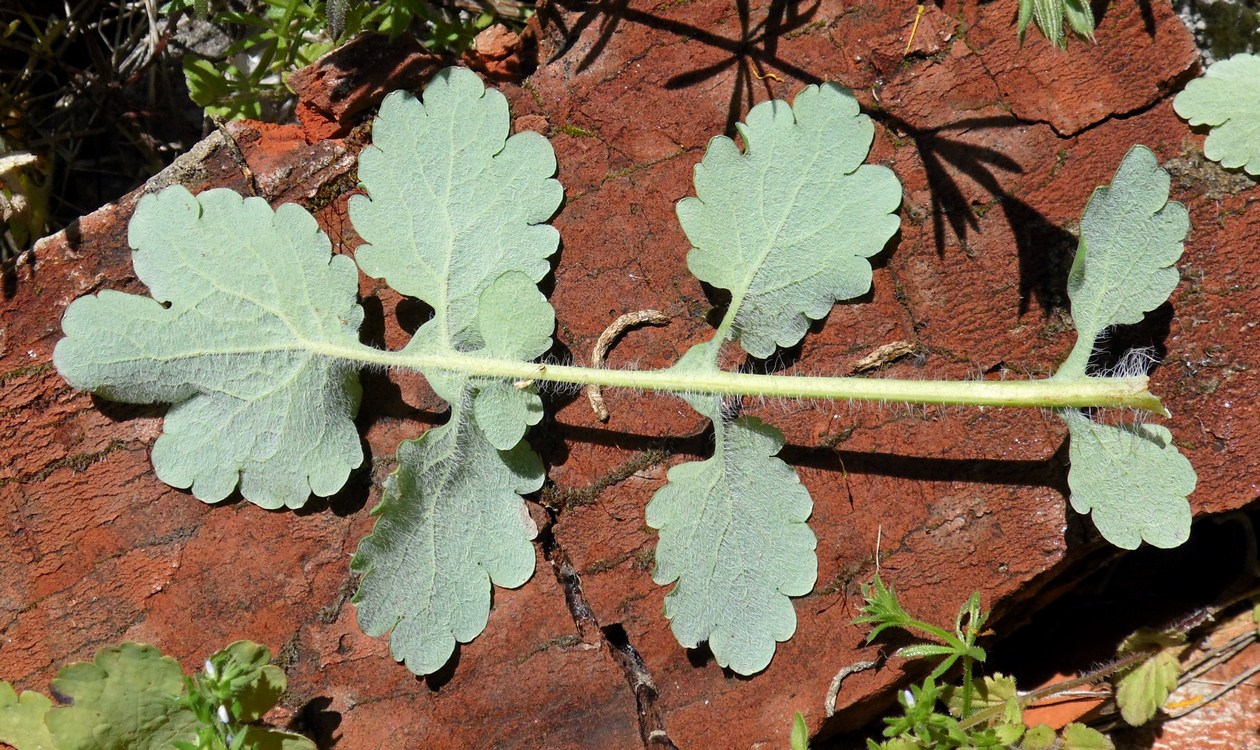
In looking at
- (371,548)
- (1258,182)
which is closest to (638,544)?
(371,548)

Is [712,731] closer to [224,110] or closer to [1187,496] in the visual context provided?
[1187,496]

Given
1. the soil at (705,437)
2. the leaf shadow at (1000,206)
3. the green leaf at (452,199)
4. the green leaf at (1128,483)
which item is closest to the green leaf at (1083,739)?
the soil at (705,437)

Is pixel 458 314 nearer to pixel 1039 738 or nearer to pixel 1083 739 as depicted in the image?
pixel 1039 738

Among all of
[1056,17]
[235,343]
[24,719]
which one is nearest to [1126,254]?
[1056,17]

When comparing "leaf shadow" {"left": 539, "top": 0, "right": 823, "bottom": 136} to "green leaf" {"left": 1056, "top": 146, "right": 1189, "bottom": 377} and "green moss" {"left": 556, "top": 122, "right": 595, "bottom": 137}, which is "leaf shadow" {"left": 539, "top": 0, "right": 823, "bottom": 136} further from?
"green leaf" {"left": 1056, "top": 146, "right": 1189, "bottom": 377}

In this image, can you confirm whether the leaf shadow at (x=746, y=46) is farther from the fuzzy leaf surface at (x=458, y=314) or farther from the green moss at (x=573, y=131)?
the fuzzy leaf surface at (x=458, y=314)

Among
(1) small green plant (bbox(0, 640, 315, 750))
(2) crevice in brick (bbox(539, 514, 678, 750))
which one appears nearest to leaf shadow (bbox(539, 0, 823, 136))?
(2) crevice in brick (bbox(539, 514, 678, 750))
